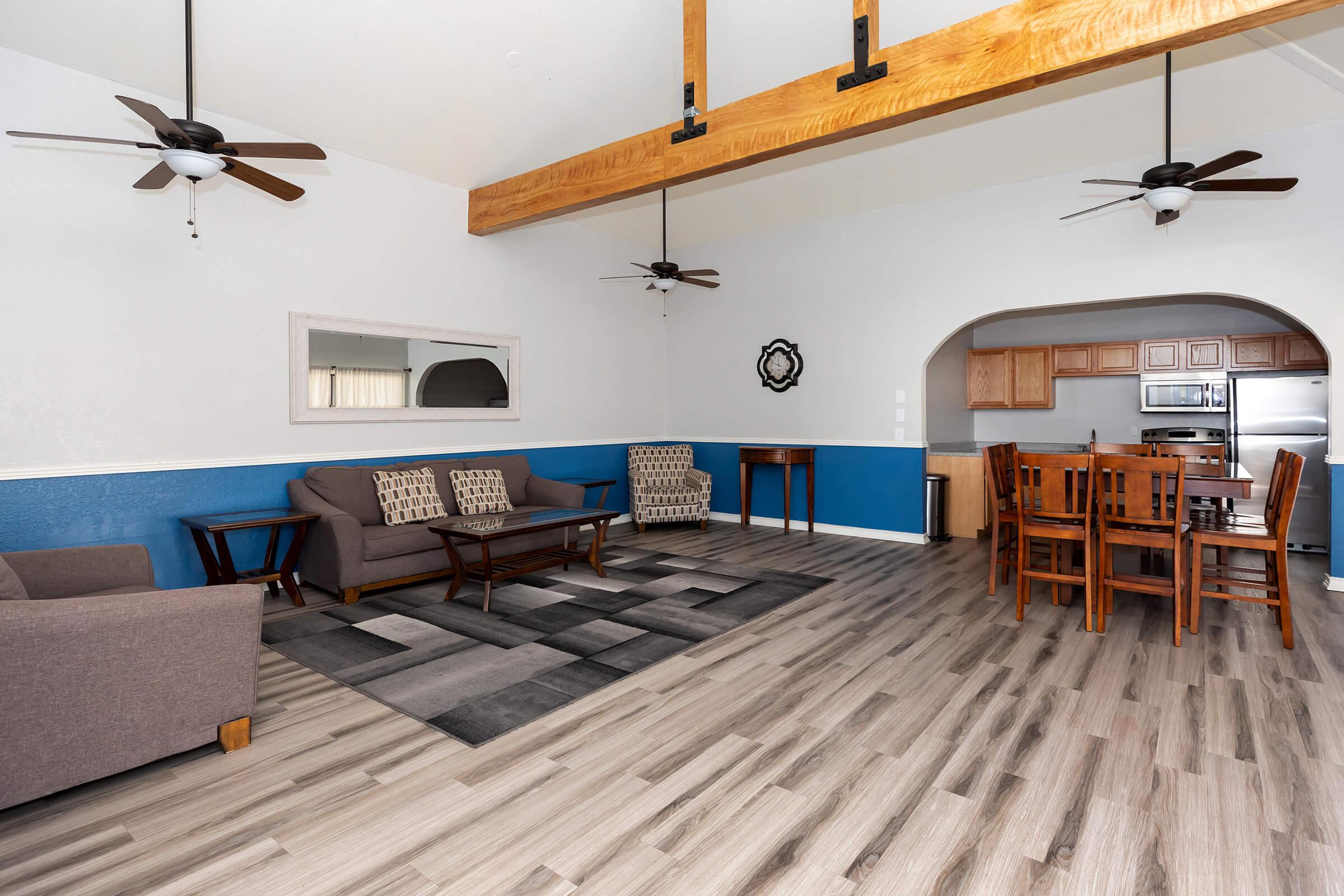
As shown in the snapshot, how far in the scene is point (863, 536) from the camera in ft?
21.6

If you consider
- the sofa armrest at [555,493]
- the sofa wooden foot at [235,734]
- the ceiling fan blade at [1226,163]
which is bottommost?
the sofa wooden foot at [235,734]

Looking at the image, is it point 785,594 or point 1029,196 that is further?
point 1029,196

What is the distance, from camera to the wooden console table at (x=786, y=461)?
671cm

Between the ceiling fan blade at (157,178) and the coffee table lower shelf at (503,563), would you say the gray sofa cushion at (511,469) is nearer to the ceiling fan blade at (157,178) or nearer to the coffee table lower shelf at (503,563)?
the coffee table lower shelf at (503,563)

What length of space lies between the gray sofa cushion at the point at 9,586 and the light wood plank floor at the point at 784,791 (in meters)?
0.68

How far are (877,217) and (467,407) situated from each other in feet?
14.1

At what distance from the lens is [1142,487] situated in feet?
11.4

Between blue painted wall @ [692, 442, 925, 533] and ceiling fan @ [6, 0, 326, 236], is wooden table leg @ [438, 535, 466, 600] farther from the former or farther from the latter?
blue painted wall @ [692, 442, 925, 533]

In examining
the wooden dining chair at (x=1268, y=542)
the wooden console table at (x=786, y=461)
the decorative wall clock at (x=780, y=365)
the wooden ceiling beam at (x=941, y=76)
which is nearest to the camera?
the wooden ceiling beam at (x=941, y=76)

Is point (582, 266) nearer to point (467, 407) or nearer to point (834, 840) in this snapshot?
point (467, 407)

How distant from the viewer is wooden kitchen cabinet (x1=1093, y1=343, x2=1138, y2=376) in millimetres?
6832

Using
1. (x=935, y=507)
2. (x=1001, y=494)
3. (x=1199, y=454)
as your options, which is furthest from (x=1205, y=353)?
(x=1001, y=494)

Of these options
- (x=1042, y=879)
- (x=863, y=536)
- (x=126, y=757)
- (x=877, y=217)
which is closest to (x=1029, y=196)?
(x=877, y=217)

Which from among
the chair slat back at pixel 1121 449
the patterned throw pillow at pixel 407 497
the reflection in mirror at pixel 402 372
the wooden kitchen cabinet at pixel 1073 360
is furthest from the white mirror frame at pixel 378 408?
the wooden kitchen cabinet at pixel 1073 360
